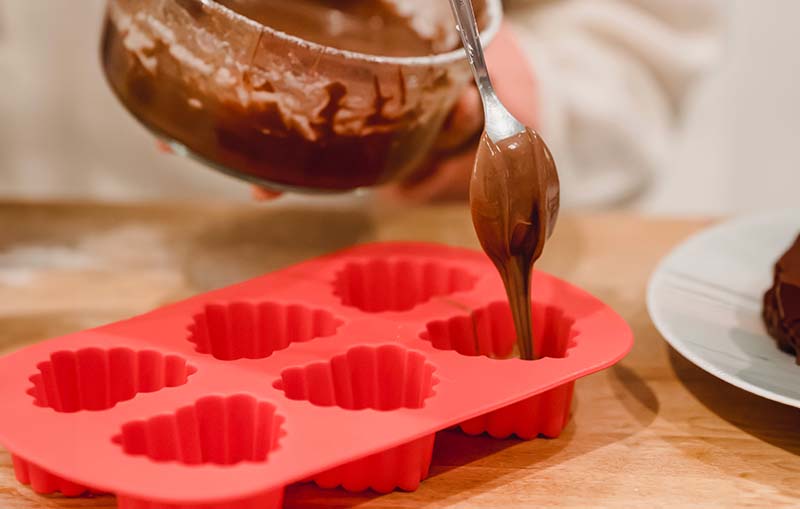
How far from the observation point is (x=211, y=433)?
674mm

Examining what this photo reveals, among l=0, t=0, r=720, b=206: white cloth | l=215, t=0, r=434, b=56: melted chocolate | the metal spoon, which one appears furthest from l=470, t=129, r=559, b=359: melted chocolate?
l=0, t=0, r=720, b=206: white cloth

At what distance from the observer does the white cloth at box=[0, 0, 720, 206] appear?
137 centimetres

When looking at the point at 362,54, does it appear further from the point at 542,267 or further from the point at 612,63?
the point at 612,63

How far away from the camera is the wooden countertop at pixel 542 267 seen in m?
0.68

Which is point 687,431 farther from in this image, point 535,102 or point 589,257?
point 535,102

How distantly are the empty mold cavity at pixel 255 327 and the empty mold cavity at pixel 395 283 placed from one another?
0.09m

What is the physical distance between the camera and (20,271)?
1.04 m

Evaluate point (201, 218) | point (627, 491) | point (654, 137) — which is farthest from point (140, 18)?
point (654, 137)

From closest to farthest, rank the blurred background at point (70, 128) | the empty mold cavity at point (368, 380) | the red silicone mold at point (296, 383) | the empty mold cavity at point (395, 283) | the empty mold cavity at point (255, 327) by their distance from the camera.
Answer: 1. the red silicone mold at point (296, 383)
2. the empty mold cavity at point (368, 380)
3. the empty mold cavity at point (255, 327)
4. the empty mold cavity at point (395, 283)
5. the blurred background at point (70, 128)

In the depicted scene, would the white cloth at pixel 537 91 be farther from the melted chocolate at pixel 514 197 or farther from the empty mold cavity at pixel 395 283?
the melted chocolate at pixel 514 197

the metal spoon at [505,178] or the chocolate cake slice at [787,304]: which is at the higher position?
the metal spoon at [505,178]

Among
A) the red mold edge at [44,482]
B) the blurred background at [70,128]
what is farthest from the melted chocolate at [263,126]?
the blurred background at [70,128]

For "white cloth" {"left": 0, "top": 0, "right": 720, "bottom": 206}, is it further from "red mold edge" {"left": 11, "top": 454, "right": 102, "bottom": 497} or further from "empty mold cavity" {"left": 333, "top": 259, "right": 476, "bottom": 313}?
"red mold edge" {"left": 11, "top": 454, "right": 102, "bottom": 497}

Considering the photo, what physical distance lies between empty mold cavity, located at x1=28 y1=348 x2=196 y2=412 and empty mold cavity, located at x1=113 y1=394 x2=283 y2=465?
0.06 meters
